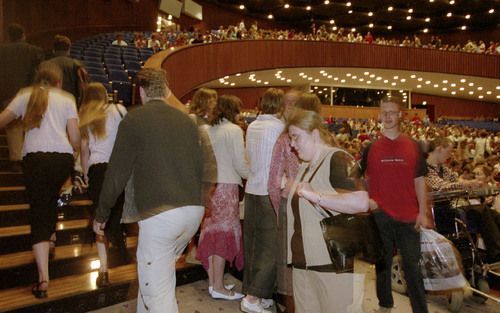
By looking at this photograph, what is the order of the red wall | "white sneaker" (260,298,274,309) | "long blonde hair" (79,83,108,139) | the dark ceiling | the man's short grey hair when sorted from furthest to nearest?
the red wall
the dark ceiling
"white sneaker" (260,298,274,309)
"long blonde hair" (79,83,108,139)
the man's short grey hair

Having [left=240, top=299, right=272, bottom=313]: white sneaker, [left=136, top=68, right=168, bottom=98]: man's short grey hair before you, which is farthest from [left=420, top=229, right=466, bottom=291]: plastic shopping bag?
[left=136, top=68, right=168, bottom=98]: man's short grey hair

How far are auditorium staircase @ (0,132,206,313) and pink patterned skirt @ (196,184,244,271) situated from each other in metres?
0.51

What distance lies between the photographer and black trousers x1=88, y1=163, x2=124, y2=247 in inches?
134

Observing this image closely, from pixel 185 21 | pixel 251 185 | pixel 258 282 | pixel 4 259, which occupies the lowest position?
pixel 258 282

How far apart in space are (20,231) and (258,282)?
1.98 m

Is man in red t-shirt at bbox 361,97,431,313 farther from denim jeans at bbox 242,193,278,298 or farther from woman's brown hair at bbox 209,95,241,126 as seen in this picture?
woman's brown hair at bbox 209,95,241,126

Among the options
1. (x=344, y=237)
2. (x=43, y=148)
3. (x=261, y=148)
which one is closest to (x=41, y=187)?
(x=43, y=148)

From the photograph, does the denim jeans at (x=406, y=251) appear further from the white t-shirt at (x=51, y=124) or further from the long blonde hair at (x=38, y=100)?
the long blonde hair at (x=38, y=100)

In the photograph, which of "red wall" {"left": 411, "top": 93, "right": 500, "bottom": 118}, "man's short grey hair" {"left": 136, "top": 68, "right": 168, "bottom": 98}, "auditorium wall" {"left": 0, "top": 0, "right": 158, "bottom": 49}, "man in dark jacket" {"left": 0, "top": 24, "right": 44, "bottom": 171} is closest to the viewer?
"man's short grey hair" {"left": 136, "top": 68, "right": 168, "bottom": 98}

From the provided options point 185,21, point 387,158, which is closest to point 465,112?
point 185,21

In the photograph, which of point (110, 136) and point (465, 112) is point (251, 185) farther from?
point (465, 112)

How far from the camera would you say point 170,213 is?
2357 millimetres

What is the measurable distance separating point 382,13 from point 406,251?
2889 centimetres

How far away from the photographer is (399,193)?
3.30 meters
